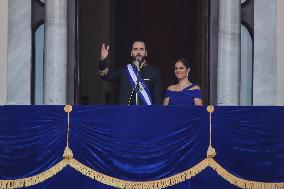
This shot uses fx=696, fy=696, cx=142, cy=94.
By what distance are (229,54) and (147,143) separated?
2.87m

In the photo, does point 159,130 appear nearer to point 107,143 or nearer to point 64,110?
point 107,143

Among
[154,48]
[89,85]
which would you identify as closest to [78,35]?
[89,85]

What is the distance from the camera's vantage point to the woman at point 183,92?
29.4ft

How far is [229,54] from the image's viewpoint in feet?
34.7

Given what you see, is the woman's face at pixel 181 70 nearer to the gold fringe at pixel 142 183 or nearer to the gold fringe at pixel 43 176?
the gold fringe at pixel 142 183

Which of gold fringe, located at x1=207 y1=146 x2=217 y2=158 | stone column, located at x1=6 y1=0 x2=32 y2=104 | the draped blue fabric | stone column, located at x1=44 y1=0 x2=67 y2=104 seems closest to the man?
the draped blue fabric

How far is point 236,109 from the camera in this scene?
8.33 metres

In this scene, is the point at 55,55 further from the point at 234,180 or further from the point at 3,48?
the point at 234,180

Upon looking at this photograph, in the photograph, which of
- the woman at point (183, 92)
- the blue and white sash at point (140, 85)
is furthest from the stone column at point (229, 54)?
the blue and white sash at point (140, 85)

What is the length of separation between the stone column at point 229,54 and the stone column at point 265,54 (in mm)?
339

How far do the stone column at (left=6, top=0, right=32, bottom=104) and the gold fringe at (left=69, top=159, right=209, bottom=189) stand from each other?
2.87 metres

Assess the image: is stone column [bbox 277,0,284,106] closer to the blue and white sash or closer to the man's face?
the blue and white sash

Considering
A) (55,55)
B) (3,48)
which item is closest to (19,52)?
(3,48)

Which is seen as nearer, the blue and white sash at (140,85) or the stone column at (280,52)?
the blue and white sash at (140,85)
